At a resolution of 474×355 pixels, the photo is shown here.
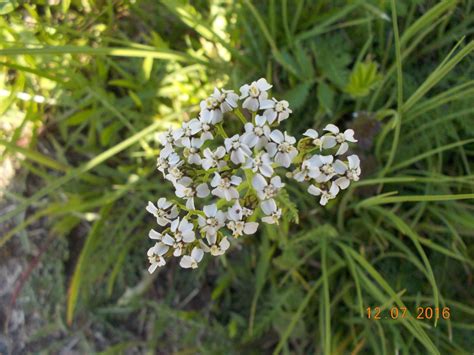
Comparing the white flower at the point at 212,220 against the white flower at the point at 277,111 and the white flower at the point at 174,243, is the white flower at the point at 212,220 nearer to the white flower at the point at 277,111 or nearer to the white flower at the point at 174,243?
the white flower at the point at 174,243

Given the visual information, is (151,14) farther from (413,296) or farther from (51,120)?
(413,296)
